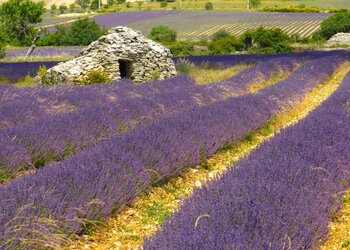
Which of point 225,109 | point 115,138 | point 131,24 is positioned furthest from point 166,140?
point 131,24

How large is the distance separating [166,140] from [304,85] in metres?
7.06

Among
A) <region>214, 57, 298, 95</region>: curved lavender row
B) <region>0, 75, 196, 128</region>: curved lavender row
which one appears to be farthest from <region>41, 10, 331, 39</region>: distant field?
<region>0, 75, 196, 128</region>: curved lavender row

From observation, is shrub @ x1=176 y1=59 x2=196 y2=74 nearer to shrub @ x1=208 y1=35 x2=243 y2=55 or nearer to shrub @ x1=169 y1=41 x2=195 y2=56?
shrub @ x1=169 y1=41 x2=195 y2=56

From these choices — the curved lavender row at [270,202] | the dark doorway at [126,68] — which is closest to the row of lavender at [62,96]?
the dark doorway at [126,68]

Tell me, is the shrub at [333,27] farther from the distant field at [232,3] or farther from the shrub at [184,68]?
the shrub at [184,68]

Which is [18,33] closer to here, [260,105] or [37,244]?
[260,105]

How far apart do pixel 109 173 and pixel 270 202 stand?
1447 mm

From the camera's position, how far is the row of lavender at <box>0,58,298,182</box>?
4.60 meters

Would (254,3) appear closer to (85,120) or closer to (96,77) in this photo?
(96,77)

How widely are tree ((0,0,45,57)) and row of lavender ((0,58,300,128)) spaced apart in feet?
46.2

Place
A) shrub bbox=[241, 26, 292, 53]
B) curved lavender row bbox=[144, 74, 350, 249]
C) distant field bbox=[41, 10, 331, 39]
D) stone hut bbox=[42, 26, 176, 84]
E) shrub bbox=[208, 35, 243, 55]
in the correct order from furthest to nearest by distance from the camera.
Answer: distant field bbox=[41, 10, 331, 39] → shrub bbox=[208, 35, 243, 55] → shrub bbox=[241, 26, 292, 53] → stone hut bbox=[42, 26, 176, 84] → curved lavender row bbox=[144, 74, 350, 249]

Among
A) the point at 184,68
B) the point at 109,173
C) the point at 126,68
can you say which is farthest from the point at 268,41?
the point at 109,173

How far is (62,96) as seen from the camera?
833cm

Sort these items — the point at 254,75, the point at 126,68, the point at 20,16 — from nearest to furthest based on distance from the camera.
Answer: the point at 254,75, the point at 126,68, the point at 20,16
